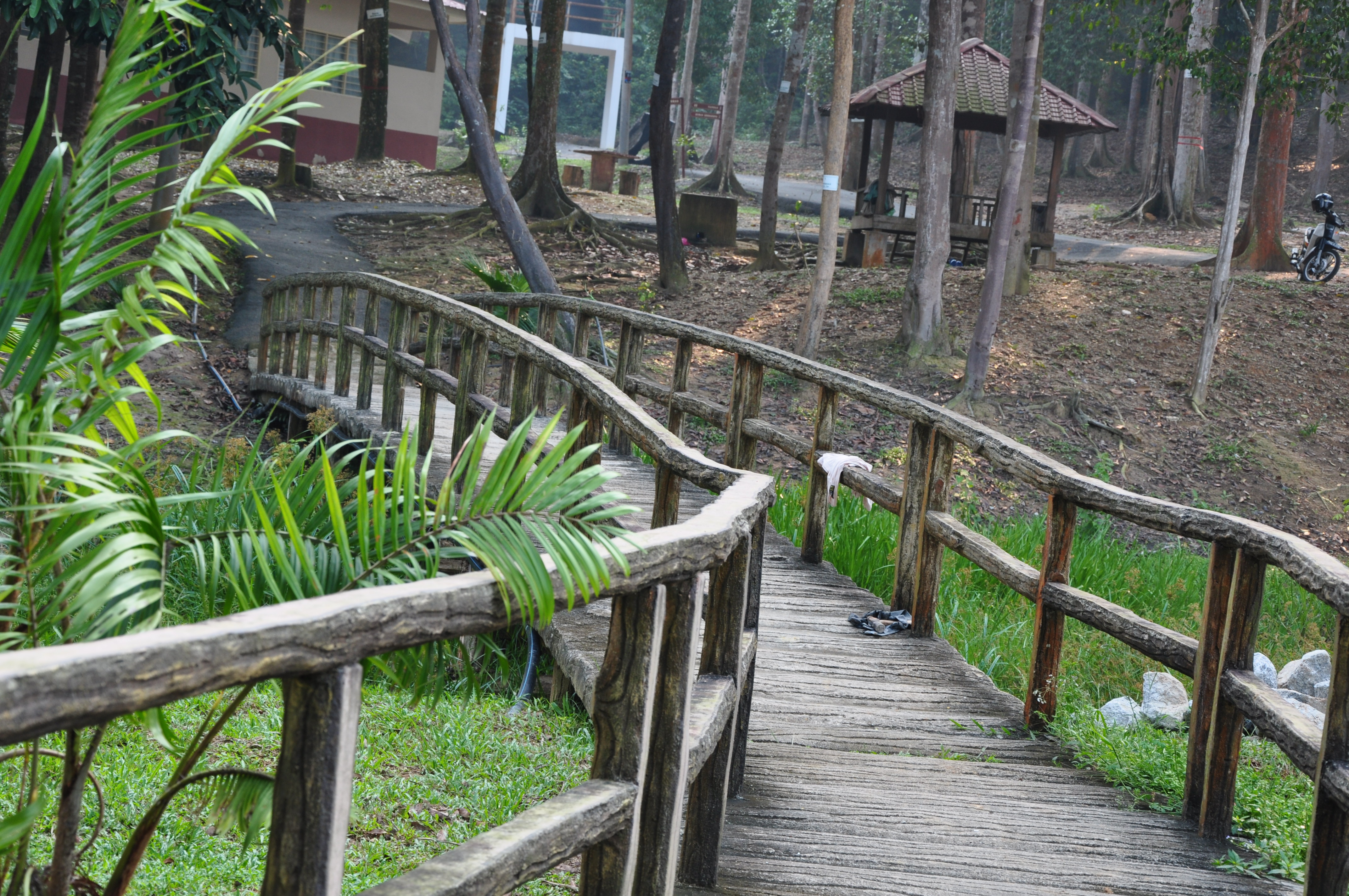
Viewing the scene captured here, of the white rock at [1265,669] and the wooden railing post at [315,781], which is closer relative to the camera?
the wooden railing post at [315,781]

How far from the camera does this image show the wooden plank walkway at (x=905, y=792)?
3256 mm

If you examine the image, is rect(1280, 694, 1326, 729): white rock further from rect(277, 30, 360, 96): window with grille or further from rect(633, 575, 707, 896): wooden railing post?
rect(277, 30, 360, 96): window with grille

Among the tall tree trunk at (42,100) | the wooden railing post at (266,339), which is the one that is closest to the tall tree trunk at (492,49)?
the tall tree trunk at (42,100)

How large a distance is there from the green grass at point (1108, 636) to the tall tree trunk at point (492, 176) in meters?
4.21

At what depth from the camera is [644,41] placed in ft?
161

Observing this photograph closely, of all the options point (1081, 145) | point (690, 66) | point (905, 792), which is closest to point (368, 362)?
point (905, 792)

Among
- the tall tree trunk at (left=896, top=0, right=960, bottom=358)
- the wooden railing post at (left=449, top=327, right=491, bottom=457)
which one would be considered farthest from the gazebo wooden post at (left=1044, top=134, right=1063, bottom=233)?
the wooden railing post at (left=449, top=327, right=491, bottom=457)

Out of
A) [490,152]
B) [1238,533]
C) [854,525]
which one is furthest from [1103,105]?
[1238,533]

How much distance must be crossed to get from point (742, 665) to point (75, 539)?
211 cm

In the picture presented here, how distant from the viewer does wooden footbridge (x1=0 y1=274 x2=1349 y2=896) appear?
160 cm

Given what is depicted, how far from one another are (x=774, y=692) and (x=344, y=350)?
514 centimetres

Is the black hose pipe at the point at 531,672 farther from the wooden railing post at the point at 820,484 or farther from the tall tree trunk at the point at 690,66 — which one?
the tall tree trunk at the point at 690,66

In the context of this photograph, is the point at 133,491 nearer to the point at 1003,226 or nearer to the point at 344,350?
the point at 344,350

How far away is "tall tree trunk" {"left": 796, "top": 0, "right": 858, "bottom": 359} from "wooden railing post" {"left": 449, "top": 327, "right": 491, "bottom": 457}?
5.77m
